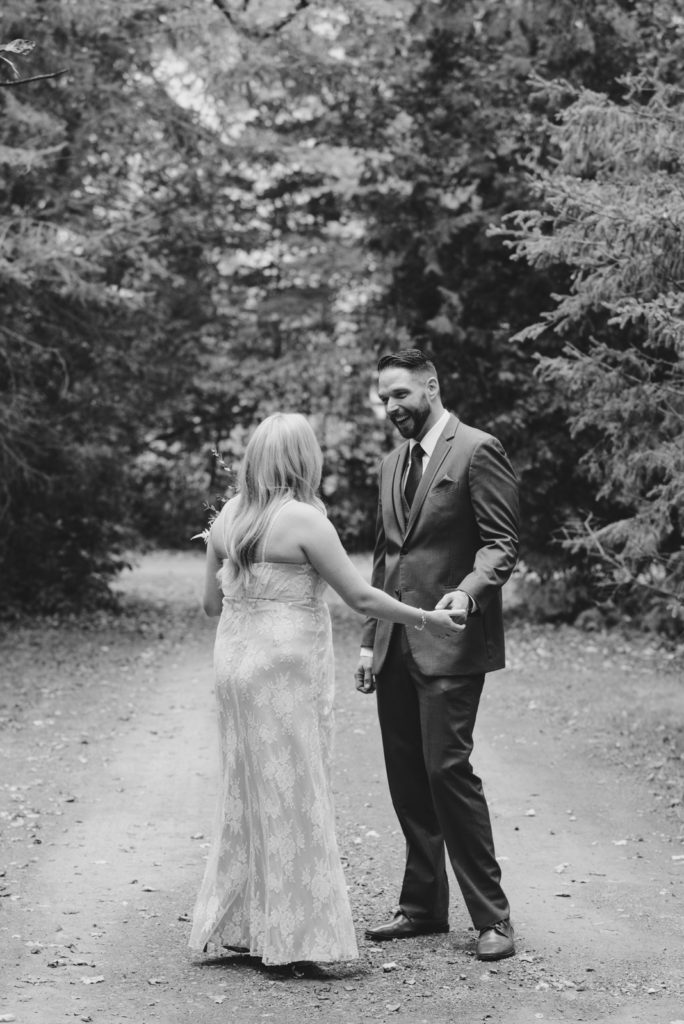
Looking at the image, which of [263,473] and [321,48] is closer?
[263,473]

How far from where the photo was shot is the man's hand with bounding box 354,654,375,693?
5.23 meters

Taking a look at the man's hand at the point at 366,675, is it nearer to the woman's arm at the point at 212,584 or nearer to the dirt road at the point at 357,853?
the woman's arm at the point at 212,584

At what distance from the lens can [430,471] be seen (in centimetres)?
498

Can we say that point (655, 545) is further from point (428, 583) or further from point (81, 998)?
point (81, 998)

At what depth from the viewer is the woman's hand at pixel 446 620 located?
456cm

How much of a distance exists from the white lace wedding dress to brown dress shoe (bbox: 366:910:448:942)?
0.50 m

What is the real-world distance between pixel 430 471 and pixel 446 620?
0.69 m

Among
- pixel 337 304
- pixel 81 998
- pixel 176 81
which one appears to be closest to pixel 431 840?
pixel 81 998

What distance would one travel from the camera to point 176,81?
54.0 ft

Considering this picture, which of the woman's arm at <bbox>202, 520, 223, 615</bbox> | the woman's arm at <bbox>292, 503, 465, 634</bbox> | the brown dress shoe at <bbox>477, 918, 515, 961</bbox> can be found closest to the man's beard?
the woman's arm at <bbox>292, 503, 465, 634</bbox>

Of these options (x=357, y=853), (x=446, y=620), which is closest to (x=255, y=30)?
(x=357, y=853)

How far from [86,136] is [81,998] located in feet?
38.5

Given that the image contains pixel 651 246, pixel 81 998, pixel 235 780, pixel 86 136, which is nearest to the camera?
pixel 81 998

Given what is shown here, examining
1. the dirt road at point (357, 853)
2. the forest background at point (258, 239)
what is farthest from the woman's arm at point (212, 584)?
the forest background at point (258, 239)
